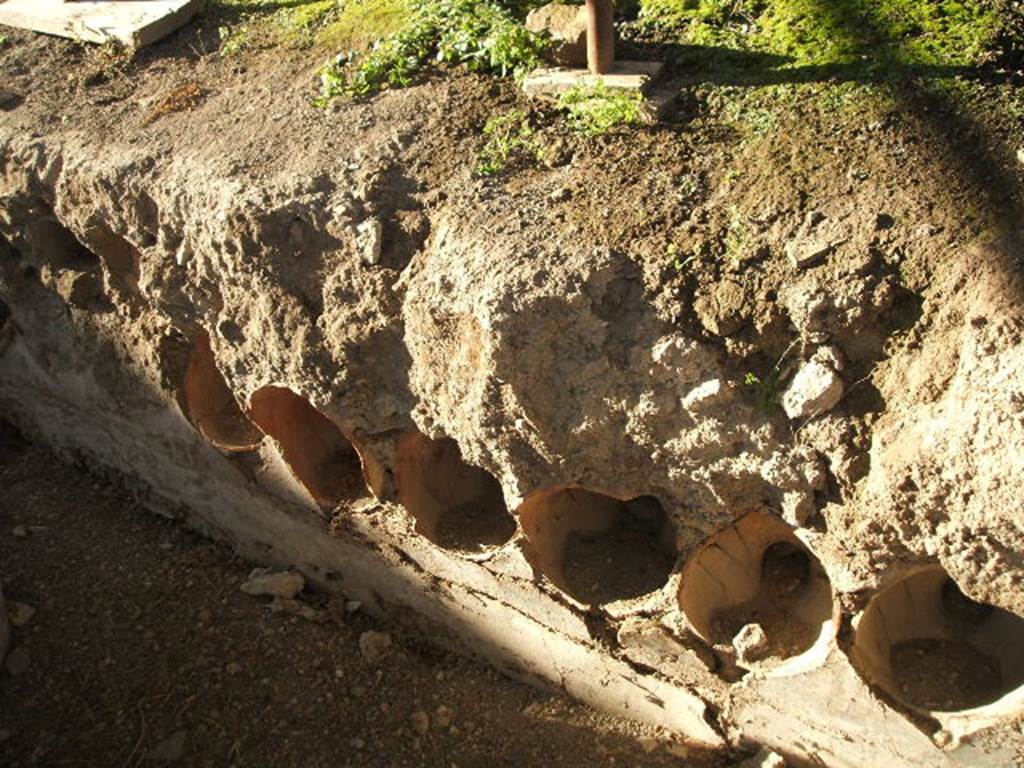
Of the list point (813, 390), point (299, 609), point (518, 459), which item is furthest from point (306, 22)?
point (813, 390)

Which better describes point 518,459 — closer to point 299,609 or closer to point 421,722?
point 421,722

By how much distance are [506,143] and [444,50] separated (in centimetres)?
66

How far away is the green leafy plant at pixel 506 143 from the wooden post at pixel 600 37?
0.96 feet

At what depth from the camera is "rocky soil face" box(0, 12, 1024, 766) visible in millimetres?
2799

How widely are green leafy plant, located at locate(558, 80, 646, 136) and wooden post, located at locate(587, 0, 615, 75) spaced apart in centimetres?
6

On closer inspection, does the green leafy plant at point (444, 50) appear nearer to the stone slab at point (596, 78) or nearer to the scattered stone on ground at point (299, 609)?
the stone slab at point (596, 78)

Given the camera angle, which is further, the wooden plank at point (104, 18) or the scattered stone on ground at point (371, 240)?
the wooden plank at point (104, 18)

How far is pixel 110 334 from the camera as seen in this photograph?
4590mm

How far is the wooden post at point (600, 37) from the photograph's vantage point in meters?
3.52

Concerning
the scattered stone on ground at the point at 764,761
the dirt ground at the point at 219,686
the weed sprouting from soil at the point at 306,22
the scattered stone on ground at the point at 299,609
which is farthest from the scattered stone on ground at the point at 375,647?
the weed sprouting from soil at the point at 306,22

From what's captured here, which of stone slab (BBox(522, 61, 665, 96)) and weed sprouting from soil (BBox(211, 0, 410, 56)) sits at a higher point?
weed sprouting from soil (BBox(211, 0, 410, 56))

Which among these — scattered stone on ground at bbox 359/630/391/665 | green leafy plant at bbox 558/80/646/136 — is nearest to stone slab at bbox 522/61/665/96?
green leafy plant at bbox 558/80/646/136

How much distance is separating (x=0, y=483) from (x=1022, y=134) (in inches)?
190

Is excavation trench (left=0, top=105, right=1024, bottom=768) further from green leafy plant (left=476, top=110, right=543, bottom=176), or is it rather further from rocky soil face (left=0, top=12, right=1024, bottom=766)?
green leafy plant (left=476, top=110, right=543, bottom=176)
